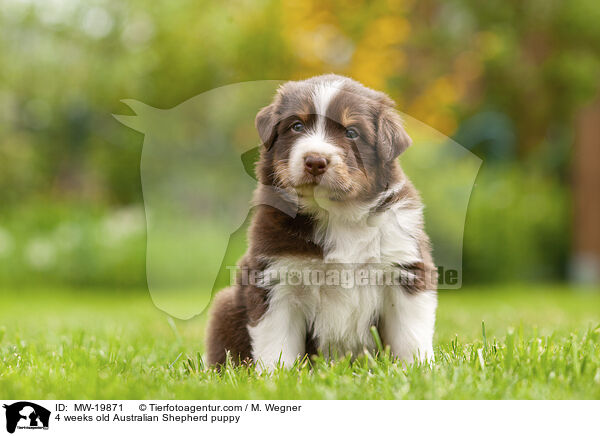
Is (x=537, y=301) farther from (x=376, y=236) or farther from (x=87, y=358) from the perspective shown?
(x=87, y=358)

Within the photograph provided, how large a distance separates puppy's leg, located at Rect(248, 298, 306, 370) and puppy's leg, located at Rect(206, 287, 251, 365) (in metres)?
0.25

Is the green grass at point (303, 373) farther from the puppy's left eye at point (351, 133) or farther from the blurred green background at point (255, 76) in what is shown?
the blurred green background at point (255, 76)

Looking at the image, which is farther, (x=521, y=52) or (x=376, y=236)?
(x=521, y=52)

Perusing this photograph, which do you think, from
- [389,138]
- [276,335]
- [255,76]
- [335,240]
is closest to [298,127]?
[389,138]

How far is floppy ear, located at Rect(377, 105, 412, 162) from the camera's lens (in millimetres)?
3496

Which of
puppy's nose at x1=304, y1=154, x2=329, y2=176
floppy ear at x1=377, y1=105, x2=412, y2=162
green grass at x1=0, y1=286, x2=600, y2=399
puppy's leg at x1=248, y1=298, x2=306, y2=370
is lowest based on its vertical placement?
green grass at x1=0, y1=286, x2=600, y2=399

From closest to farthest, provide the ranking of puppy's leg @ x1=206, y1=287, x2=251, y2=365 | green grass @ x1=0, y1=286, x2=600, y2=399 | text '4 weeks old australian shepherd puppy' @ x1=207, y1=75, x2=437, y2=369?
green grass @ x1=0, y1=286, x2=600, y2=399, text '4 weeks old australian shepherd puppy' @ x1=207, y1=75, x2=437, y2=369, puppy's leg @ x1=206, y1=287, x2=251, y2=365

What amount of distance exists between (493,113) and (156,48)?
6.51 metres

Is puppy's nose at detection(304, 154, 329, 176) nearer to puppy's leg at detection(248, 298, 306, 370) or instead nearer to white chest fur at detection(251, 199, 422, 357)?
white chest fur at detection(251, 199, 422, 357)

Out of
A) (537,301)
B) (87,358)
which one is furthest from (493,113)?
(87,358)

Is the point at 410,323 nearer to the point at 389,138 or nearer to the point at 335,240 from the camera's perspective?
the point at 335,240

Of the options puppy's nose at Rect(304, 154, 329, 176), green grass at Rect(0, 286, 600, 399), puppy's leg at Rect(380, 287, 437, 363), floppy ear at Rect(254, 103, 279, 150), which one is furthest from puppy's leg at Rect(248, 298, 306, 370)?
floppy ear at Rect(254, 103, 279, 150)

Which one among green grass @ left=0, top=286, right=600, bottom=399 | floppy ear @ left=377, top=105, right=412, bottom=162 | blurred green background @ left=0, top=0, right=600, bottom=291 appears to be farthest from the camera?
blurred green background @ left=0, top=0, right=600, bottom=291

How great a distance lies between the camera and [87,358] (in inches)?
142
